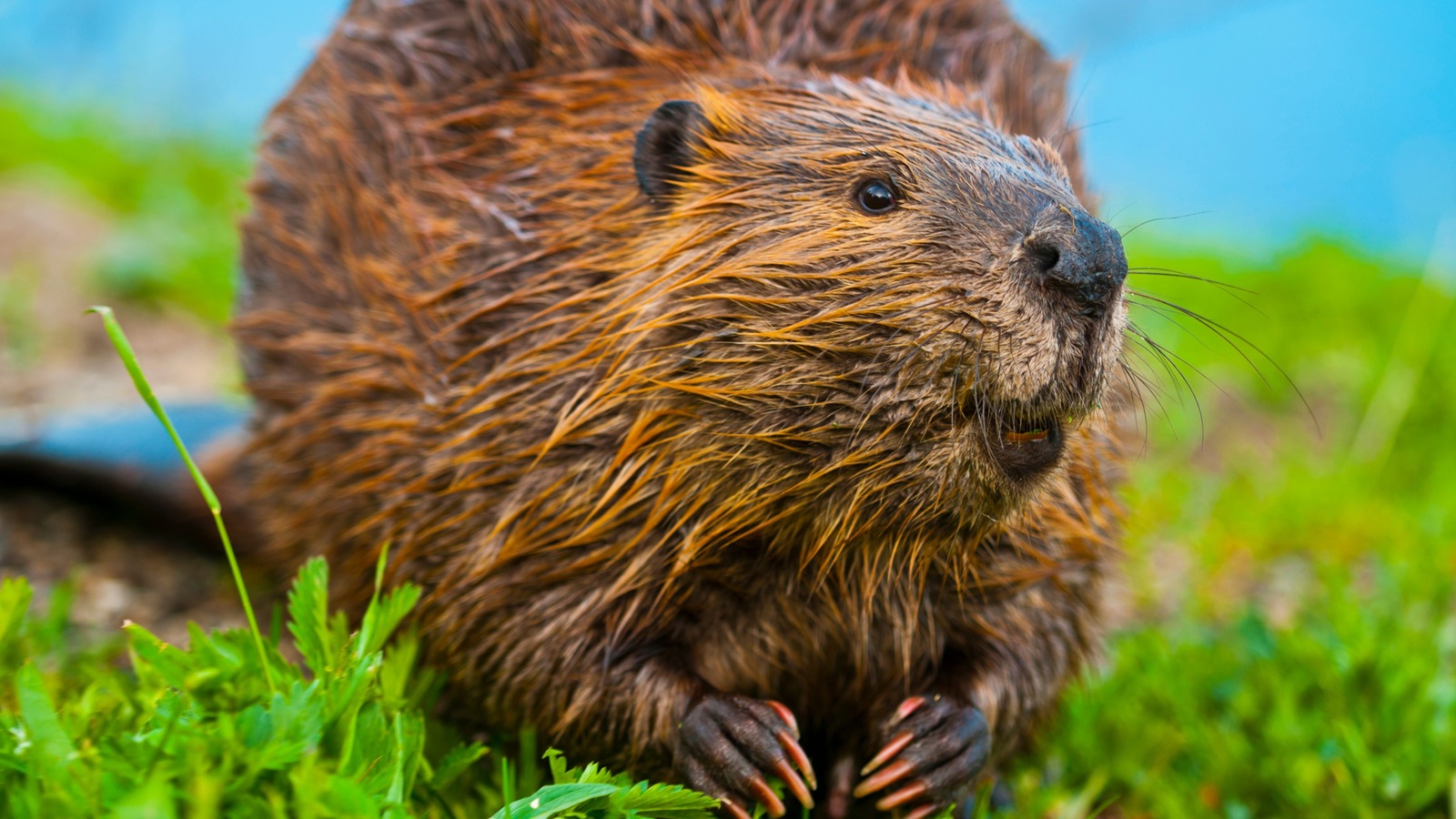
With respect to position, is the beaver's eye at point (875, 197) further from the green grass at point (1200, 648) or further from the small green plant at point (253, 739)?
the small green plant at point (253, 739)

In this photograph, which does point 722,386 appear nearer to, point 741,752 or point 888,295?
point 888,295

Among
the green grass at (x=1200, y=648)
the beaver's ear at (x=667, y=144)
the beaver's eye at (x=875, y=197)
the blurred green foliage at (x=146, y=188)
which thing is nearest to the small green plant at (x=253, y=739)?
the green grass at (x=1200, y=648)

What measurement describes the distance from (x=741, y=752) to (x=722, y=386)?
518 millimetres

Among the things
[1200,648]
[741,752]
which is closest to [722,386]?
[741,752]

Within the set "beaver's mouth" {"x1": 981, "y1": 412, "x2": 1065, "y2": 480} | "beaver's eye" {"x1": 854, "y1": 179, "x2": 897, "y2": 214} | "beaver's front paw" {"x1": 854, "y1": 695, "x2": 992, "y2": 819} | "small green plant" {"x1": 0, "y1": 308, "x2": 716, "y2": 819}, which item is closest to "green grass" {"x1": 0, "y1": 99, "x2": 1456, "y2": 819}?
"small green plant" {"x1": 0, "y1": 308, "x2": 716, "y2": 819}

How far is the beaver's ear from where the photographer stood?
1946 mm

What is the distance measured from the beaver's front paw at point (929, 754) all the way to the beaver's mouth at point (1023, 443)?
44 centimetres

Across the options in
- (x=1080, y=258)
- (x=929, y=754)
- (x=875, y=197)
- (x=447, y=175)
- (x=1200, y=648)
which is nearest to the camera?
(x=1080, y=258)

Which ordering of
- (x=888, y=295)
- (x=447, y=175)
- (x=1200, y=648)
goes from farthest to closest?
(x=1200, y=648)
(x=447, y=175)
(x=888, y=295)

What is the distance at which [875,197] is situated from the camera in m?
1.80

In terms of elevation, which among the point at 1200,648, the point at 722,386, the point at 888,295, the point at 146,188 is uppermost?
the point at 888,295

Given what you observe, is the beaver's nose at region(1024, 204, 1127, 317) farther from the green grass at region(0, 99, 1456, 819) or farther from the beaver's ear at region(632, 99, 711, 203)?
the beaver's ear at region(632, 99, 711, 203)

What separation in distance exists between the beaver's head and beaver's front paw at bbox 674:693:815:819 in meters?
0.38

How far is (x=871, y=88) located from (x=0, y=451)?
2.05 metres
